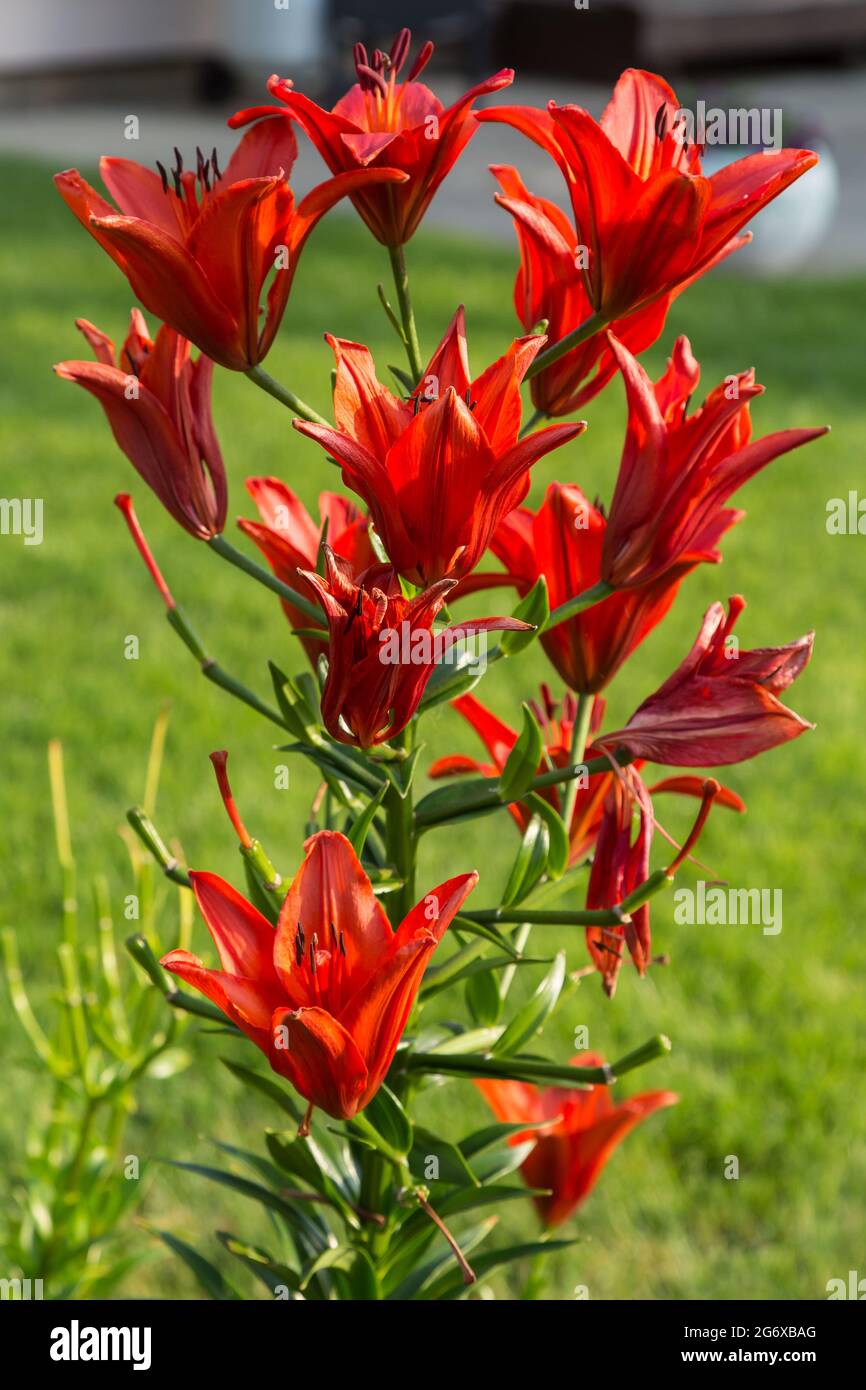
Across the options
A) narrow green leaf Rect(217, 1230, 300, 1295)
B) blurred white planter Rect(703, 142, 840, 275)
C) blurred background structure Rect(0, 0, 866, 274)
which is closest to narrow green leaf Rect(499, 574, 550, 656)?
narrow green leaf Rect(217, 1230, 300, 1295)

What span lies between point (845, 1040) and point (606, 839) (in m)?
1.41

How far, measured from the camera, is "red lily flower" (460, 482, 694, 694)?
2.82ft

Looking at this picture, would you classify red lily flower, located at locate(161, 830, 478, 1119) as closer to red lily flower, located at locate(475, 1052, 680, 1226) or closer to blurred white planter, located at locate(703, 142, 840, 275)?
red lily flower, located at locate(475, 1052, 680, 1226)

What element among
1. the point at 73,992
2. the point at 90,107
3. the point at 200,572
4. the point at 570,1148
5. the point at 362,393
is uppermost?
the point at 90,107

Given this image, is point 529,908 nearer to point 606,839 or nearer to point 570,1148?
point 606,839

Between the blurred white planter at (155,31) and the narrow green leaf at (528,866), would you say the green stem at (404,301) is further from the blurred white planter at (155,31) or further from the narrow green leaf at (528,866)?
the blurred white planter at (155,31)

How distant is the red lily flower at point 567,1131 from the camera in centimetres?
117

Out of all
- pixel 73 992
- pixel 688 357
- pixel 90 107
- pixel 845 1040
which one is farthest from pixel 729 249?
pixel 90 107

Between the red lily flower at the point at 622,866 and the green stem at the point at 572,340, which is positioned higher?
the green stem at the point at 572,340

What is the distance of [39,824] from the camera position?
2.59m

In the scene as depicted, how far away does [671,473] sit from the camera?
0.79m

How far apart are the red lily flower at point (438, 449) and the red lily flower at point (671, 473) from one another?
0.20ft

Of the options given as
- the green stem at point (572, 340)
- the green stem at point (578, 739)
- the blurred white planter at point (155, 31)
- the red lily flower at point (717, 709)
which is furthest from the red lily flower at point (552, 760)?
the blurred white planter at point (155, 31)

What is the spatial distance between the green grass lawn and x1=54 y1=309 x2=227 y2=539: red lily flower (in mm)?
185
